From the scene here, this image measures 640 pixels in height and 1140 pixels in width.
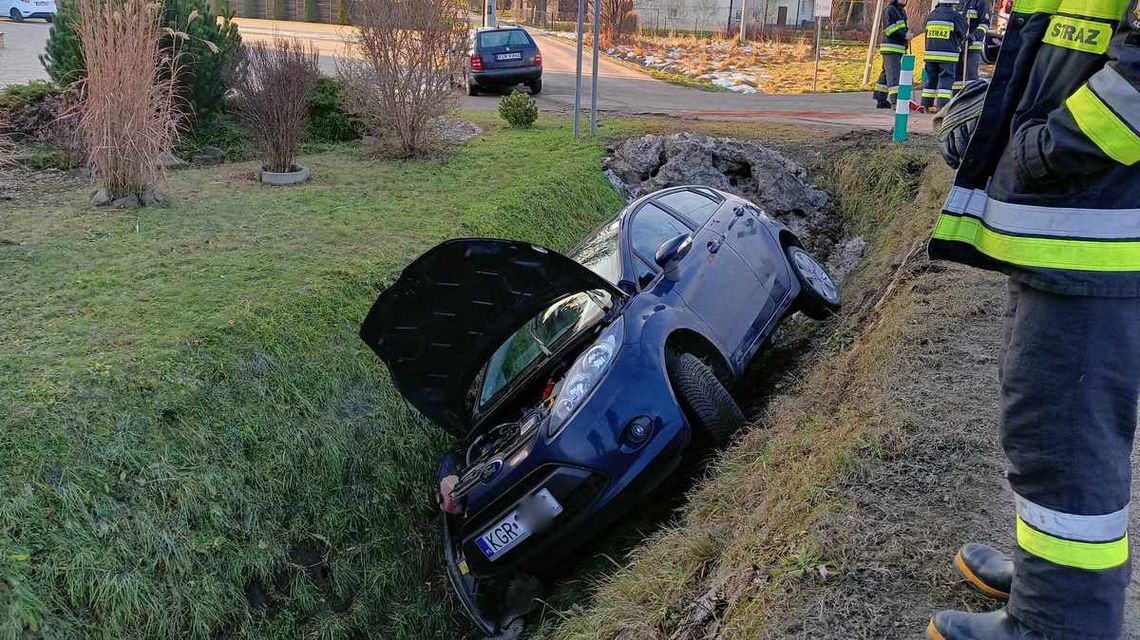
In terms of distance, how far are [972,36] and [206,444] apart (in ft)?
35.6

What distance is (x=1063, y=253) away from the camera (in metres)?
2.01

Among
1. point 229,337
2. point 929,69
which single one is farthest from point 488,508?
point 929,69

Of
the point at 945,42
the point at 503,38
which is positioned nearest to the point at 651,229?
the point at 945,42

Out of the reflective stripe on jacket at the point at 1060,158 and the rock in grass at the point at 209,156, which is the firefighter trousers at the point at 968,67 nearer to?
the rock in grass at the point at 209,156

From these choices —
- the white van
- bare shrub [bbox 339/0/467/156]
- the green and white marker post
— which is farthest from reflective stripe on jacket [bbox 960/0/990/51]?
the white van

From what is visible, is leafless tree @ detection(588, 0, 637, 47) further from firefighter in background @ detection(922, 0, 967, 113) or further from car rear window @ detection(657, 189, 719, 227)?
car rear window @ detection(657, 189, 719, 227)

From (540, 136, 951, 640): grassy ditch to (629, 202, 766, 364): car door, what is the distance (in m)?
0.52

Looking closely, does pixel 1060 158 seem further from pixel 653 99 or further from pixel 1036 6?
pixel 653 99

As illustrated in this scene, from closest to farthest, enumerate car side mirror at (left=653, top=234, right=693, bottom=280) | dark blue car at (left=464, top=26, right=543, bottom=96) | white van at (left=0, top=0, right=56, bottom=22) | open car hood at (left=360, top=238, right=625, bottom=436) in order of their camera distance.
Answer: open car hood at (left=360, top=238, right=625, bottom=436) < car side mirror at (left=653, top=234, right=693, bottom=280) < dark blue car at (left=464, top=26, right=543, bottom=96) < white van at (left=0, top=0, right=56, bottom=22)

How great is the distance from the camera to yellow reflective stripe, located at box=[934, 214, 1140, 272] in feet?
6.48

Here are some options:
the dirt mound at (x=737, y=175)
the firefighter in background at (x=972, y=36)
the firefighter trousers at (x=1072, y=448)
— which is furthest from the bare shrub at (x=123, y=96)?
the firefighter in background at (x=972, y=36)

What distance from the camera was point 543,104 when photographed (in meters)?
16.9

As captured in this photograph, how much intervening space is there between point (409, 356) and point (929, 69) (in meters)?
9.30

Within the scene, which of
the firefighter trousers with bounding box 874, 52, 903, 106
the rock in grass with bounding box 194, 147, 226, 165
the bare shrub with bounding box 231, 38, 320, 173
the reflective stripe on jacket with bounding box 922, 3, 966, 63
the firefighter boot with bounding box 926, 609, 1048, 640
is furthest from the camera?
the firefighter trousers with bounding box 874, 52, 903, 106
